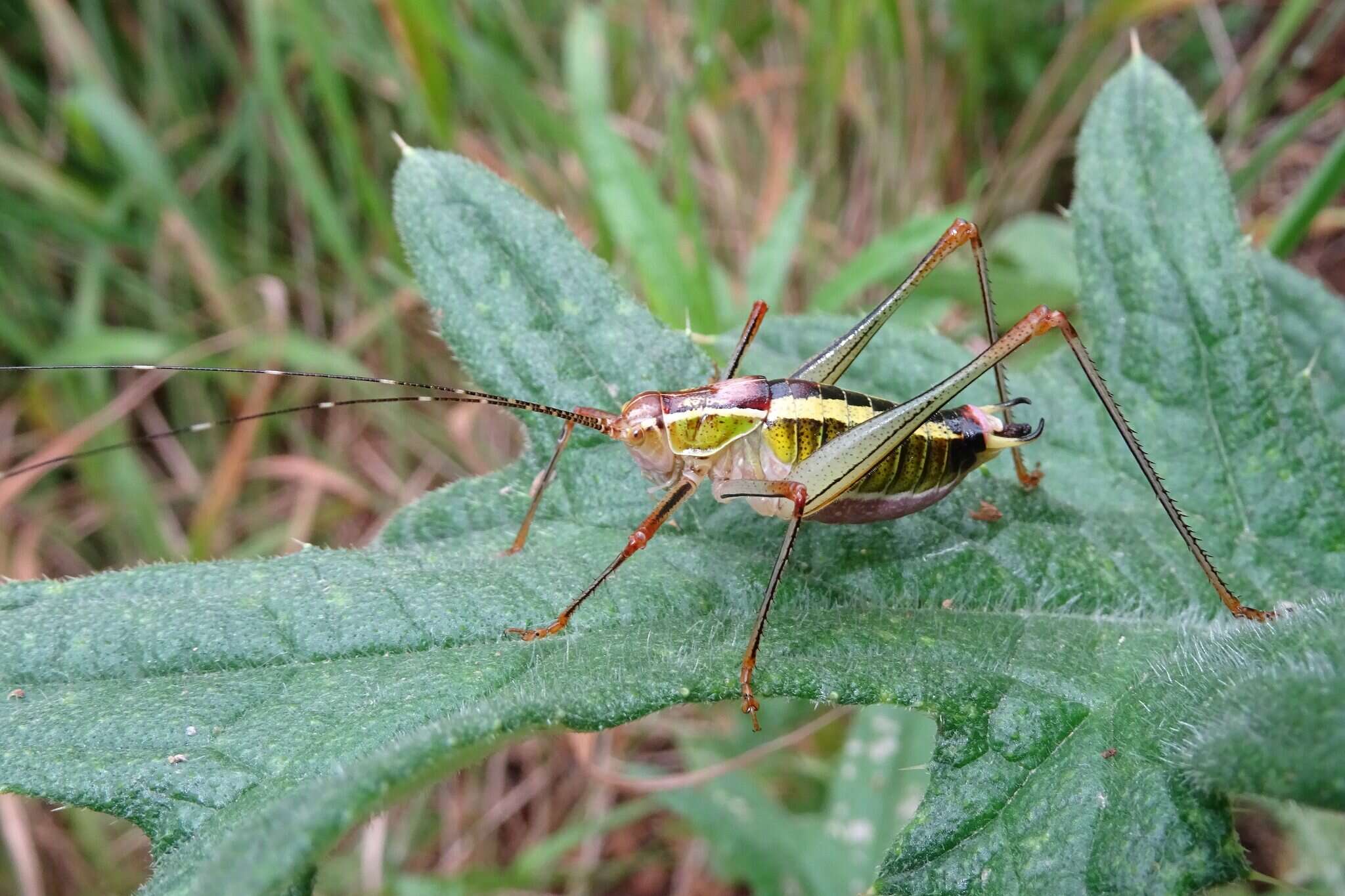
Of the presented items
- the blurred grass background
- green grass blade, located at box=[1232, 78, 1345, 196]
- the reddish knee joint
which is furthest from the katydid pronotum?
the blurred grass background

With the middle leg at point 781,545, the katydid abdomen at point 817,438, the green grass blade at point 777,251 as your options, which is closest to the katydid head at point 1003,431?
the katydid abdomen at point 817,438

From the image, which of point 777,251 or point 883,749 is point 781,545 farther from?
point 777,251

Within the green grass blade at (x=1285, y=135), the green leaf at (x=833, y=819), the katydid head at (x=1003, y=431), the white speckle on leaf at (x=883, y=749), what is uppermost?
the green grass blade at (x=1285, y=135)

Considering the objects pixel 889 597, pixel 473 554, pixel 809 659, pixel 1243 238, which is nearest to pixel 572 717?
Result: pixel 809 659

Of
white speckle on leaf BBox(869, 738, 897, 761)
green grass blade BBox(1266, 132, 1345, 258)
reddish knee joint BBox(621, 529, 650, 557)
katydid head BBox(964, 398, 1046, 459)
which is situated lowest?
white speckle on leaf BBox(869, 738, 897, 761)

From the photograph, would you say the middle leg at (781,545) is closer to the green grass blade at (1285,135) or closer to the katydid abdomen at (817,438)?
the katydid abdomen at (817,438)

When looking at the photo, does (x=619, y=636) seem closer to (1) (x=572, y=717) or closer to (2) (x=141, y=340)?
(1) (x=572, y=717)

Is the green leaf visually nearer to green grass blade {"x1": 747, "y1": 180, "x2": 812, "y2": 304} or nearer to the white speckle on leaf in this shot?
the white speckle on leaf
